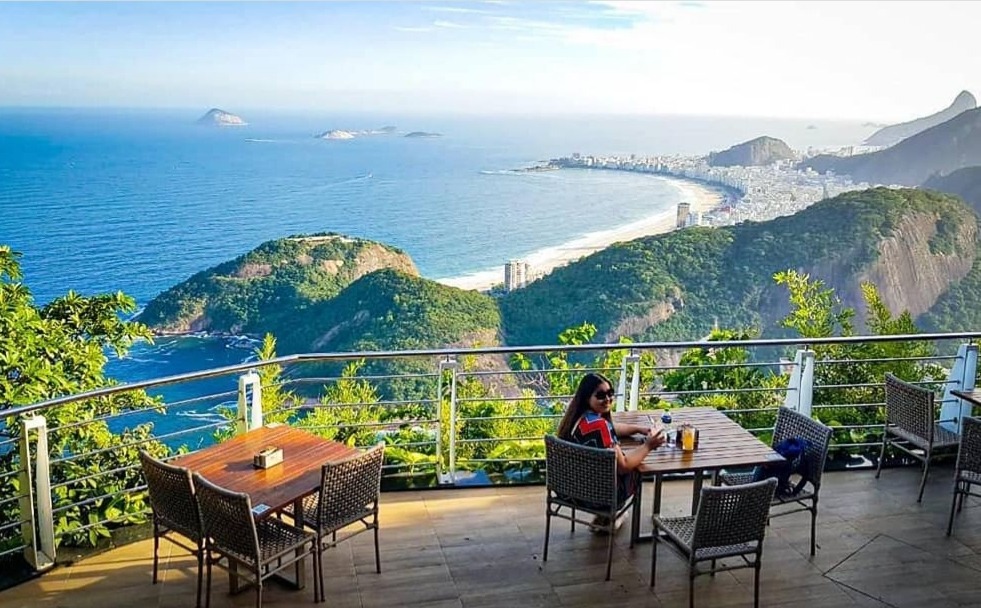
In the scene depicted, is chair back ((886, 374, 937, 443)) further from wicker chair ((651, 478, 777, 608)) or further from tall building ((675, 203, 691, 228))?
tall building ((675, 203, 691, 228))

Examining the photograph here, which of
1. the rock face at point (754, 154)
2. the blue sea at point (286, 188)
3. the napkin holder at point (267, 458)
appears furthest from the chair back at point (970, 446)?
the rock face at point (754, 154)

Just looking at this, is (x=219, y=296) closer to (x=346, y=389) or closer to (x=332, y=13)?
(x=332, y=13)

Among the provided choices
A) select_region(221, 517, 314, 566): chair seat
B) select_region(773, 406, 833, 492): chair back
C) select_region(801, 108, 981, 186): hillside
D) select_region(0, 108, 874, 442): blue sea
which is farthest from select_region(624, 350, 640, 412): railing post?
select_region(801, 108, 981, 186): hillside

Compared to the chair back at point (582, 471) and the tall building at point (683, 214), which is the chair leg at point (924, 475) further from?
the tall building at point (683, 214)

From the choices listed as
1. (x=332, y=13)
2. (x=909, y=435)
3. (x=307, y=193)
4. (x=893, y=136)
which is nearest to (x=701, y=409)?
(x=909, y=435)

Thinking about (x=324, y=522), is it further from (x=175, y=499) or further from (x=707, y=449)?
(x=707, y=449)

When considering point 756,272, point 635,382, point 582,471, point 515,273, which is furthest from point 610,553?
point 515,273

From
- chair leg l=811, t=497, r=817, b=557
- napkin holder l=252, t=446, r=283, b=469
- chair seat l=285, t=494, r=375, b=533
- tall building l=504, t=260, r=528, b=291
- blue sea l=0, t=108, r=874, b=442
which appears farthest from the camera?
blue sea l=0, t=108, r=874, b=442
